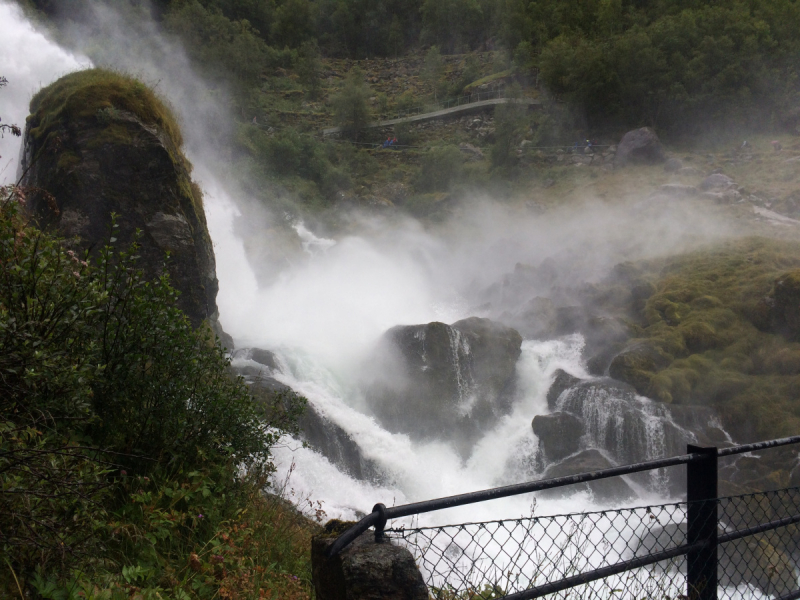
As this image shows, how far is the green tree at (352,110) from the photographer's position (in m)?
36.0

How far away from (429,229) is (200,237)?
19962 mm

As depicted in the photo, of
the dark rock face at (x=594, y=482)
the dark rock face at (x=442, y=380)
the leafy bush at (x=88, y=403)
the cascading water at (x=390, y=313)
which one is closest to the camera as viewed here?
the leafy bush at (x=88, y=403)

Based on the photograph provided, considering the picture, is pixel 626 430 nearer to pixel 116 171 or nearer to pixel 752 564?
pixel 752 564

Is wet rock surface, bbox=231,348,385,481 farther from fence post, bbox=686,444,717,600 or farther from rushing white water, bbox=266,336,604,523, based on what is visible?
fence post, bbox=686,444,717,600

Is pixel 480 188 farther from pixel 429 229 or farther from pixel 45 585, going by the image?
pixel 45 585

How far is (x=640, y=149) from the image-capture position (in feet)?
95.7

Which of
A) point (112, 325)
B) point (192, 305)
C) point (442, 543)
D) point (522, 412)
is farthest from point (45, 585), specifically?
point (522, 412)

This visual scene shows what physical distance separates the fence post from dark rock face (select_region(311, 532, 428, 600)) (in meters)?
1.24

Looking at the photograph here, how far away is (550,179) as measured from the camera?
101 ft

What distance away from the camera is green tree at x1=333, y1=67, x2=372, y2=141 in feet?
118

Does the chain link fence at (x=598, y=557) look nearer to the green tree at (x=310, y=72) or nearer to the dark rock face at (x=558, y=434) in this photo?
the dark rock face at (x=558, y=434)

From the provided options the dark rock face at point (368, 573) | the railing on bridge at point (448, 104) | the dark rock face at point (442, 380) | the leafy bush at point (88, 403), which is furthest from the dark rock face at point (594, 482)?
the railing on bridge at point (448, 104)

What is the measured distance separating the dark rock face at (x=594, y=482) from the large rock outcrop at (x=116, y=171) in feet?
25.2

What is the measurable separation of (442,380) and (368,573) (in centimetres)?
1170
